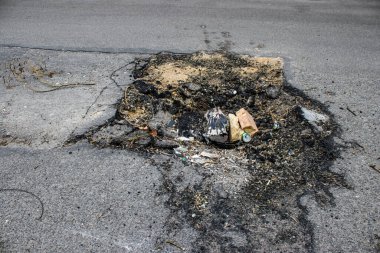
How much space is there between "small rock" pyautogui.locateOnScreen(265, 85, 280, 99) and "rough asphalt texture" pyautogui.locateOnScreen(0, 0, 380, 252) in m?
0.51

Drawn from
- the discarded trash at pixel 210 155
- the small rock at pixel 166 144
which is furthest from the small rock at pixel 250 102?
the small rock at pixel 166 144

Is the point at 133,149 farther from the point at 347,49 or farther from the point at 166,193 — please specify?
the point at 347,49

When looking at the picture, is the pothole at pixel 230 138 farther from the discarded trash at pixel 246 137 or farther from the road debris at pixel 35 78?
the road debris at pixel 35 78

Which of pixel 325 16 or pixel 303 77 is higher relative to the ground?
pixel 325 16

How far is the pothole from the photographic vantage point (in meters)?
3.17

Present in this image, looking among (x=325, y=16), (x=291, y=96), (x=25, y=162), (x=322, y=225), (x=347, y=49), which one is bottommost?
(x=322, y=225)

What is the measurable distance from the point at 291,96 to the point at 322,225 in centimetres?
216

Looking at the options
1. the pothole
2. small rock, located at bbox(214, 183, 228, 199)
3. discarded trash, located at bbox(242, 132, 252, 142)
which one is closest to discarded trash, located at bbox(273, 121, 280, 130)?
the pothole

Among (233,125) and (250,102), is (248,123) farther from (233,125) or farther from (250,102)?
(250,102)

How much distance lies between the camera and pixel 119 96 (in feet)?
15.5

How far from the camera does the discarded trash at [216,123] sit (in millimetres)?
3996

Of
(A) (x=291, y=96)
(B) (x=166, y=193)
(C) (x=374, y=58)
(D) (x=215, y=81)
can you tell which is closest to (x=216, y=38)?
(D) (x=215, y=81)

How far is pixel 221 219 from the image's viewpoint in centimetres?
310

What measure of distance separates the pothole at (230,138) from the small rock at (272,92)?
0.01 meters
